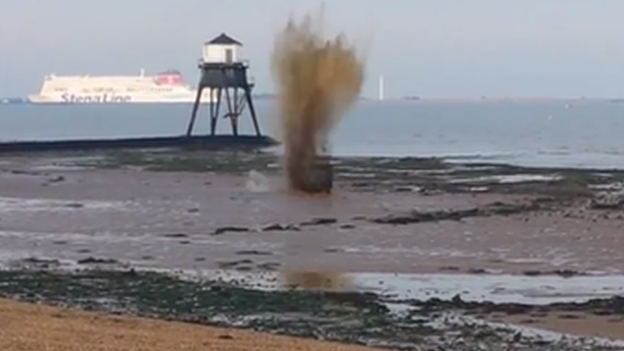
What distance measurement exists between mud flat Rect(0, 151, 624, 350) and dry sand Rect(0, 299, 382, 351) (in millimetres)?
1465

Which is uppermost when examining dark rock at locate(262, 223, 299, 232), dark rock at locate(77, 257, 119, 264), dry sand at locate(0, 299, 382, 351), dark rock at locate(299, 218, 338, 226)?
dry sand at locate(0, 299, 382, 351)

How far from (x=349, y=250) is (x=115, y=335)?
1505cm

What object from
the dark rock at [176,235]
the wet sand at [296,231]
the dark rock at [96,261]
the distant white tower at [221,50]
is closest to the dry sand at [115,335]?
the dark rock at [96,261]

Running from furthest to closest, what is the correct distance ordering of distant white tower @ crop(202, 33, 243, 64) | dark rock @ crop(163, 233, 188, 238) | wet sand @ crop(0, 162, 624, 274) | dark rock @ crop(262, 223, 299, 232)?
1. distant white tower @ crop(202, 33, 243, 64)
2. dark rock @ crop(262, 223, 299, 232)
3. dark rock @ crop(163, 233, 188, 238)
4. wet sand @ crop(0, 162, 624, 274)

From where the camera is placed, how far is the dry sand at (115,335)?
1299cm

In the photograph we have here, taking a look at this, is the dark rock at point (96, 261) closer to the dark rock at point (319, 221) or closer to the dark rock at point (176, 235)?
the dark rock at point (176, 235)

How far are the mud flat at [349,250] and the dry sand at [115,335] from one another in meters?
1.47

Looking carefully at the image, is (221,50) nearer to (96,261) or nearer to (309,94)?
(309,94)

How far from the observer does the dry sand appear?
13.0 meters

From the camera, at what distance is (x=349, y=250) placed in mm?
28875

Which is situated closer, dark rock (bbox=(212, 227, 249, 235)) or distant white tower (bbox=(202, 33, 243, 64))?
dark rock (bbox=(212, 227, 249, 235))

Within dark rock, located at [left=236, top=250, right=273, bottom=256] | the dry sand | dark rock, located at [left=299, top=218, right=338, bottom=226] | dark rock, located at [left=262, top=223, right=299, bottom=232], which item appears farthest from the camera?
dark rock, located at [left=299, top=218, right=338, bottom=226]

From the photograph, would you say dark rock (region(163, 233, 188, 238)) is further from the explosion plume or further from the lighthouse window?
the lighthouse window

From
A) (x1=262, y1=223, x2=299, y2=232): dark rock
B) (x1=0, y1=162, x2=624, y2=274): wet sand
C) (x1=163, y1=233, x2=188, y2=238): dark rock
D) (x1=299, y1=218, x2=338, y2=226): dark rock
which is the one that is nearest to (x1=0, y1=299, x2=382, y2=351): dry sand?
(x1=0, y1=162, x2=624, y2=274): wet sand
